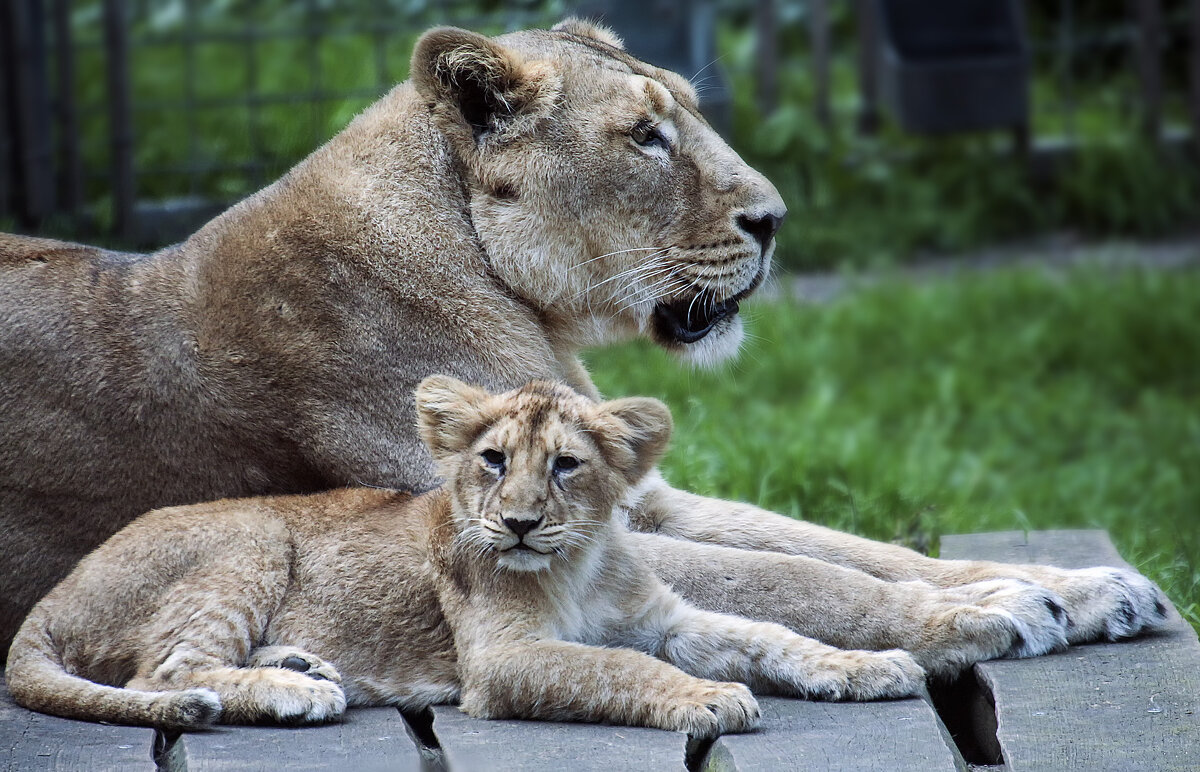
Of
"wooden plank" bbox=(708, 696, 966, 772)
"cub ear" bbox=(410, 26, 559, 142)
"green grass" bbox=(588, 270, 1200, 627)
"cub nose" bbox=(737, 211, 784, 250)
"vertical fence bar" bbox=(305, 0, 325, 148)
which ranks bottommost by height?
"green grass" bbox=(588, 270, 1200, 627)

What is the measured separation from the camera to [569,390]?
3.60 m

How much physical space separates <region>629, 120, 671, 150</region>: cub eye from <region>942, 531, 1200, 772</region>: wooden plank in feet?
5.06

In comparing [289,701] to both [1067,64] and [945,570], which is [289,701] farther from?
[1067,64]

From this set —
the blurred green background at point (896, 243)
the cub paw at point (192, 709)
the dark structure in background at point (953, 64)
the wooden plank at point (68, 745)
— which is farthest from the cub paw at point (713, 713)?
the dark structure in background at point (953, 64)

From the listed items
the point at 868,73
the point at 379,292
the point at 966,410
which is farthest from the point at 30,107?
the point at 868,73

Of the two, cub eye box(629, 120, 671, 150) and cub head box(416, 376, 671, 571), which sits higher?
cub eye box(629, 120, 671, 150)

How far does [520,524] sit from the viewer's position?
10.7 feet

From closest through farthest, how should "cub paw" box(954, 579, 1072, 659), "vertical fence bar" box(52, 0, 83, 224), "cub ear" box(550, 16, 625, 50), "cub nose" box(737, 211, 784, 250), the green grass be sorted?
1. "cub paw" box(954, 579, 1072, 659)
2. "cub nose" box(737, 211, 784, 250)
3. "cub ear" box(550, 16, 625, 50)
4. the green grass
5. "vertical fence bar" box(52, 0, 83, 224)

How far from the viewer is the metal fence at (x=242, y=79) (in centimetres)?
790

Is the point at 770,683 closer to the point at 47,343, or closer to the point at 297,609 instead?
the point at 297,609

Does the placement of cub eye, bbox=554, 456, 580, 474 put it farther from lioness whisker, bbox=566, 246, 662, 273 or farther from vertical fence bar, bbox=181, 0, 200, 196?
vertical fence bar, bbox=181, 0, 200, 196

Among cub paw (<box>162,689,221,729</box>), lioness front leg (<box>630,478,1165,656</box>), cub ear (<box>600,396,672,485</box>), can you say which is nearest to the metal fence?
lioness front leg (<box>630,478,1165,656</box>)

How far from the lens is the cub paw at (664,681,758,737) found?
313 cm

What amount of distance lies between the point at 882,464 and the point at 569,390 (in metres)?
2.99
